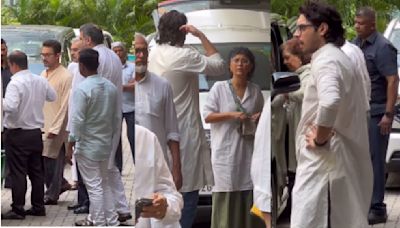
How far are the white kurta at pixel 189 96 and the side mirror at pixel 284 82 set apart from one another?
0.69ft

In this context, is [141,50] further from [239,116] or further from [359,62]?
[359,62]

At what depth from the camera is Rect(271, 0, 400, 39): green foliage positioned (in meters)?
4.30

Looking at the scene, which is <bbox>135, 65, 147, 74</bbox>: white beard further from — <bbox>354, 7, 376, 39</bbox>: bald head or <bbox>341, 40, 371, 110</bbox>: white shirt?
<bbox>354, 7, 376, 39</bbox>: bald head

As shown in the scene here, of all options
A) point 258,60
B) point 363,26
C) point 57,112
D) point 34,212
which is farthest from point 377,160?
point 57,112

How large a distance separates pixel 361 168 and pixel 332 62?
0.47m

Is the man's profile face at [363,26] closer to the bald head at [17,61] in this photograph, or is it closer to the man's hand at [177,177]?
the man's hand at [177,177]

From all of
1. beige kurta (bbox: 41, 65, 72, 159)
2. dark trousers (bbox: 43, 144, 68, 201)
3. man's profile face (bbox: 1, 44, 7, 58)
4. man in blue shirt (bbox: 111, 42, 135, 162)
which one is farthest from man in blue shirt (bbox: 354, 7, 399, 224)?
dark trousers (bbox: 43, 144, 68, 201)

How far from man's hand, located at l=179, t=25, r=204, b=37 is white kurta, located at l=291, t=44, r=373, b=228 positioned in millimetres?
550

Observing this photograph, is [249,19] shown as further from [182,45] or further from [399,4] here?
[399,4]

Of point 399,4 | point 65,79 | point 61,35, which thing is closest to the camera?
point 399,4

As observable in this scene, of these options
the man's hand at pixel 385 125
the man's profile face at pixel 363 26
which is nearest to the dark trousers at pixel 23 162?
the man's hand at pixel 385 125

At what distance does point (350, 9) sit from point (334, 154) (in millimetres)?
650

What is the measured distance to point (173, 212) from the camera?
13.5 feet

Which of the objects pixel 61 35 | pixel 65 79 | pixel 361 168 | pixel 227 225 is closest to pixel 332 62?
pixel 361 168
